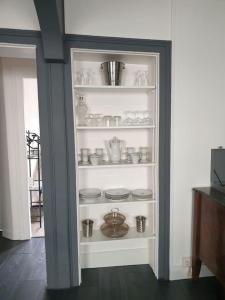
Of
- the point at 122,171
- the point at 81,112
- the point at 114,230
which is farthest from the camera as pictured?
the point at 122,171

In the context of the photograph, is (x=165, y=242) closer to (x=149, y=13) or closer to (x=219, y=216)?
(x=219, y=216)

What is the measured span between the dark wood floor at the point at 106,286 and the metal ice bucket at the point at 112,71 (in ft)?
6.04

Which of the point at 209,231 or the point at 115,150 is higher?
the point at 115,150

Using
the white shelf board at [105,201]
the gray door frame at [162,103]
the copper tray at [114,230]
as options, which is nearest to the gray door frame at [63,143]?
the gray door frame at [162,103]

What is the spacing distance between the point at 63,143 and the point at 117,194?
700 millimetres

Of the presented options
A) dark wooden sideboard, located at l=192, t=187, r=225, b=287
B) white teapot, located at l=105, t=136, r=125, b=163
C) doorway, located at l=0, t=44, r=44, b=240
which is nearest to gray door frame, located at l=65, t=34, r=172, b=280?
dark wooden sideboard, located at l=192, t=187, r=225, b=287

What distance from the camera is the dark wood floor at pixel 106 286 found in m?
1.86

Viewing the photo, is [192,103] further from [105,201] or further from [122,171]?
[105,201]

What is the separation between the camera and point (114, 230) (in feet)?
7.00

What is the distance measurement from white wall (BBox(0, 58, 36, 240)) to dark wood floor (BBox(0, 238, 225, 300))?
21.1 inches

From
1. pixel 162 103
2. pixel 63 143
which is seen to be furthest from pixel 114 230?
pixel 162 103

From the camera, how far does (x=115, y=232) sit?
210 centimetres

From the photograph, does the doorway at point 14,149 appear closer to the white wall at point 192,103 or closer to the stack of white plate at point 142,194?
the stack of white plate at point 142,194

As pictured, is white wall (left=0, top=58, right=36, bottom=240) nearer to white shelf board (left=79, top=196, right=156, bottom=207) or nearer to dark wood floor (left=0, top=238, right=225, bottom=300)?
dark wood floor (left=0, top=238, right=225, bottom=300)
